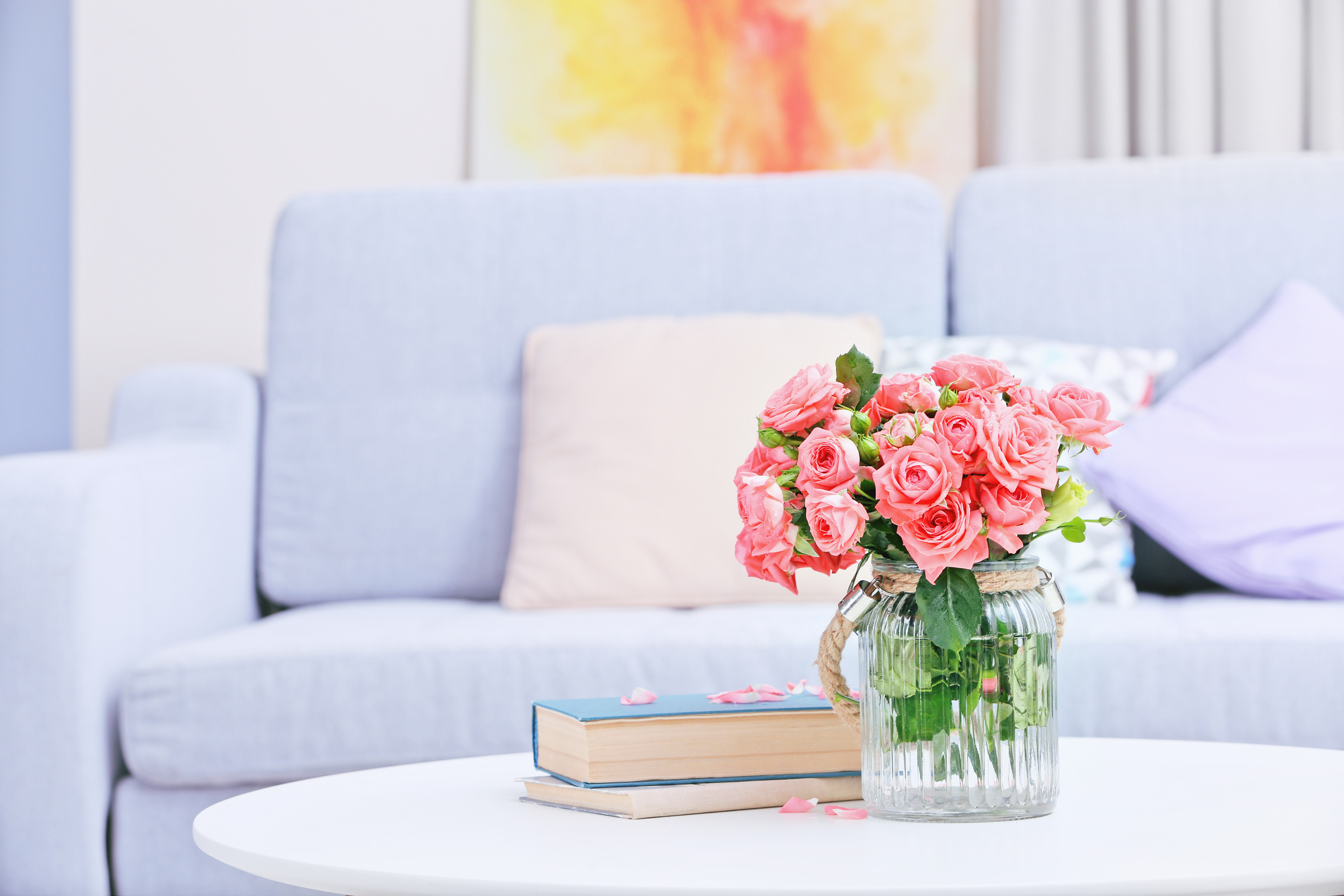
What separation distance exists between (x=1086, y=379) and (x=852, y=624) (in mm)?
1041

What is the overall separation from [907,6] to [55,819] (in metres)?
1.94

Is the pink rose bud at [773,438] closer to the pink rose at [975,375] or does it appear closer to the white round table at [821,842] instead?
the pink rose at [975,375]

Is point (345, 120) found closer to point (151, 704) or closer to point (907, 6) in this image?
point (907, 6)

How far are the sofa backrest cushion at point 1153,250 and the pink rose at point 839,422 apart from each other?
122 cm

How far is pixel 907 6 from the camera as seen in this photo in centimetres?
236

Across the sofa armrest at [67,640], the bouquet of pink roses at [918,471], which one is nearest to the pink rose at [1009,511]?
the bouquet of pink roses at [918,471]

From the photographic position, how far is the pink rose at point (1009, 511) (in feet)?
2.28

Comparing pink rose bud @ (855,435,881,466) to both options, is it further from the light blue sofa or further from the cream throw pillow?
the cream throw pillow

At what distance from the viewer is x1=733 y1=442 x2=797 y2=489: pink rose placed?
77 cm

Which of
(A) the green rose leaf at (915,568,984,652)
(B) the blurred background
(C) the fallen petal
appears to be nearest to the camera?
(A) the green rose leaf at (915,568,984,652)

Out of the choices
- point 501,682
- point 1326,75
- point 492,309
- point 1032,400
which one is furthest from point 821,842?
point 1326,75

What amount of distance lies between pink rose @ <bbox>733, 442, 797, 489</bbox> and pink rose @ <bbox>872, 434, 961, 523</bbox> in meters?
0.08

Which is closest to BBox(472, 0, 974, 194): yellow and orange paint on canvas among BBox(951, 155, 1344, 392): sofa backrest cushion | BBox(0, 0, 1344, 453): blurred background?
BBox(0, 0, 1344, 453): blurred background

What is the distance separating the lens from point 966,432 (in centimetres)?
70
